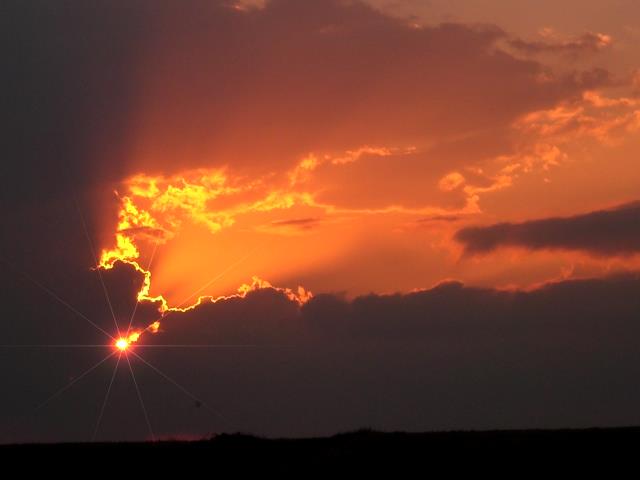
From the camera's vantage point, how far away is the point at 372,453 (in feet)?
208

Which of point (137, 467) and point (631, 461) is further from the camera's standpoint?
point (137, 467)

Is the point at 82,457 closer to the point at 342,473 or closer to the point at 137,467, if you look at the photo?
the point at 137,467

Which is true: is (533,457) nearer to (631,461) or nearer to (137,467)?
(631,461)

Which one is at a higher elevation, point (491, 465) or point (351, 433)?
point (351, 433)

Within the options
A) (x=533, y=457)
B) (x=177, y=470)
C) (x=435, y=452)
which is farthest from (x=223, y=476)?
(x=533, y=457)

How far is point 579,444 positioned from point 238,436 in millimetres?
25949

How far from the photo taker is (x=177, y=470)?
6594 centimetres

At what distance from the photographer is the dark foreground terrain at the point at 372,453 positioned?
58.5m

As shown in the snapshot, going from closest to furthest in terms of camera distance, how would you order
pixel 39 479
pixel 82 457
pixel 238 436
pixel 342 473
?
1. pixel 342 473
2. pixel 39 479
3. pixel 82 457
4. pixel 238 436

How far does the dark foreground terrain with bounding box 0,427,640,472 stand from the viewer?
58.5 meters

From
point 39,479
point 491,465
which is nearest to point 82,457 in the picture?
point 39,479

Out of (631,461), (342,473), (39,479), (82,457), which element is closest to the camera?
→ (631,461)

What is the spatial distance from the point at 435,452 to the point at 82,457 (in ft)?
80.2

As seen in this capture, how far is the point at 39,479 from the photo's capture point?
214 feet
